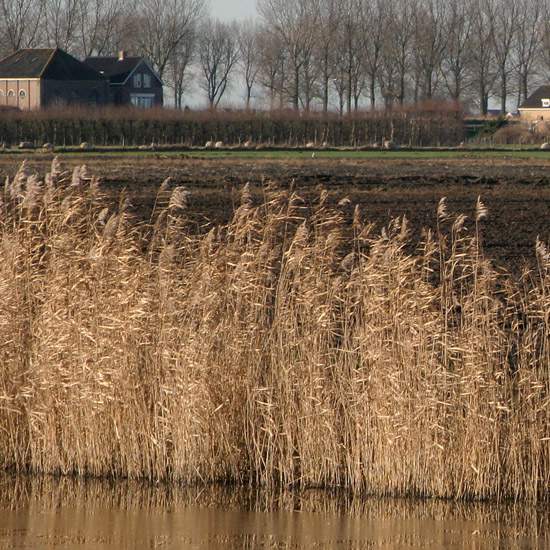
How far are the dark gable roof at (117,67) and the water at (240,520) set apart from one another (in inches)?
3008

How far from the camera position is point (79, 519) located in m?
7.54

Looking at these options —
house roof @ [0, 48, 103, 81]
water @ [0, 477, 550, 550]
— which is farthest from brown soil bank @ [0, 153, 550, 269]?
house roof @ [0, 48, 103, 81]

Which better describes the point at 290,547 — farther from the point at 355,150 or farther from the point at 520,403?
the point at 355,150

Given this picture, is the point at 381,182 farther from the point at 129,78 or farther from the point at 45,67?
the point at 129,78

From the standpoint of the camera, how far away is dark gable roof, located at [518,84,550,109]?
83500 mm

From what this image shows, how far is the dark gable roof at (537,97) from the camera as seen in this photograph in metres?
83.5

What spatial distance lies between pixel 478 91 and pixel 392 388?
278 feet

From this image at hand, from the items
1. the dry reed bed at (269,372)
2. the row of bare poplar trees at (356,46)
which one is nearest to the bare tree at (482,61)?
the row of bare poplar trees at (356,46)

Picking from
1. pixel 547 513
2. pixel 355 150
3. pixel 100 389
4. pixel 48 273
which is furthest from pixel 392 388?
pixel 355 150

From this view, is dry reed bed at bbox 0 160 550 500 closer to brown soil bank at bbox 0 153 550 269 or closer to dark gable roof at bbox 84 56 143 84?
brown soil bank at bbox 0 153 550 269

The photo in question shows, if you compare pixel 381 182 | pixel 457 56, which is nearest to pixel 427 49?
pixel 457 56

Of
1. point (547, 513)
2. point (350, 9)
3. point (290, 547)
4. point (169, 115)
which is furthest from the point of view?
point (350, 9)

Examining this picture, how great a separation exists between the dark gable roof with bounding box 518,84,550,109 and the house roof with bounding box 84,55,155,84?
3198cm

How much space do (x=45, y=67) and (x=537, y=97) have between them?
130 feet
